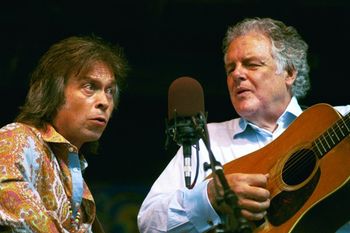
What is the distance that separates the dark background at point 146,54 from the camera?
6.22 m

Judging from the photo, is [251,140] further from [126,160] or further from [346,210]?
[126,160]

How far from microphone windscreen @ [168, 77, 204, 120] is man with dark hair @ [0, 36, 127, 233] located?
62cm

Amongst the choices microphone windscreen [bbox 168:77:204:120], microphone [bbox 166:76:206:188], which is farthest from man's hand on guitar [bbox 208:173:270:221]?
microphone windscreen [bbox 168:77:204:120]

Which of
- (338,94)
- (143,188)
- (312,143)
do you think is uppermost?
(312,143)

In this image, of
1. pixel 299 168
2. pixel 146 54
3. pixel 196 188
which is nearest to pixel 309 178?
pixel 299 168

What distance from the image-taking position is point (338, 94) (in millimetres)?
6812

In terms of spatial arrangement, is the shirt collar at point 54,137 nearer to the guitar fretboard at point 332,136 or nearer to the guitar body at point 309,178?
the guitar body at point 309,178

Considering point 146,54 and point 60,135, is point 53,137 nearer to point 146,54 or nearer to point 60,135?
point 60,135

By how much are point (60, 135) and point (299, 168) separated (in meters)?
1.11

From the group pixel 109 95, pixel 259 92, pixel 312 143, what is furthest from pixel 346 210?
pixel 109 95

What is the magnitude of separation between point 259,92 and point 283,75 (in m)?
0.22

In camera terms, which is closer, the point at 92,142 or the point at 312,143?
the point at 312,143

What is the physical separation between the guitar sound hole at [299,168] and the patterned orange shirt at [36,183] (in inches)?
37.0

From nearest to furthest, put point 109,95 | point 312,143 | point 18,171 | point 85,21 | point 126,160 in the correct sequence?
point 18,171 < point 312,143 < point 109,95 < point 85,21 < point 126,160
